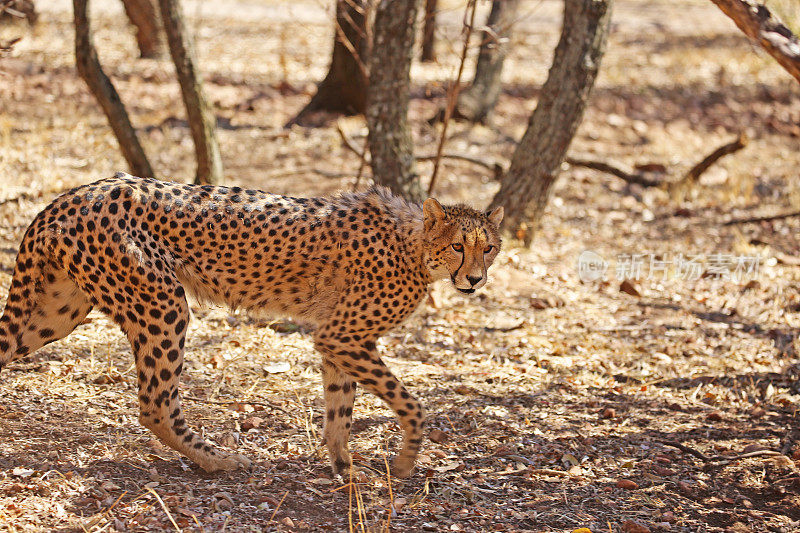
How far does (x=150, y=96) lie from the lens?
11664 mm

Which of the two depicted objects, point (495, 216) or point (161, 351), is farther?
point (495, 216)

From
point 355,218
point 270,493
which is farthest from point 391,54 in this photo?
point 270,493

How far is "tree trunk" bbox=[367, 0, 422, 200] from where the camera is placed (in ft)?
22.7

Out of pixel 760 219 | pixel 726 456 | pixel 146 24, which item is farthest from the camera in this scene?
pixel 146 24

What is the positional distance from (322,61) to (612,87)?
191 inches

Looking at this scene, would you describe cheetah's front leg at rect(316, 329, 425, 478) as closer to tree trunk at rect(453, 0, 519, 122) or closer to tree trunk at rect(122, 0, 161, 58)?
tree trunk at rect(453, 0, 519, 122)

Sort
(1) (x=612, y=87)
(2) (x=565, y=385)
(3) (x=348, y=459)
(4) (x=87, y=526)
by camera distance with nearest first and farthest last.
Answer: (4) (x=87, y=526) < (3) (x=348, y=459) < (2) (x=565, y=385) < (1) (x=612, y=87)

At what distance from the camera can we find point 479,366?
20.2ft

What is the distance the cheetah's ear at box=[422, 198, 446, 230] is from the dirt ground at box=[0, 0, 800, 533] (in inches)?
53.8

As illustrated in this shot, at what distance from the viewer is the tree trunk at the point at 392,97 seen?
273 inches

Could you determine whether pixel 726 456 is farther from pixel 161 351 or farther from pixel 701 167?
pixel 701 167

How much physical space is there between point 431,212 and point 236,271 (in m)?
1.05

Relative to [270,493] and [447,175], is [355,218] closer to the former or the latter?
[270,493]

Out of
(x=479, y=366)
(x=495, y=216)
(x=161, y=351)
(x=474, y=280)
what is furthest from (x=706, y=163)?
(x=161, y=351)
